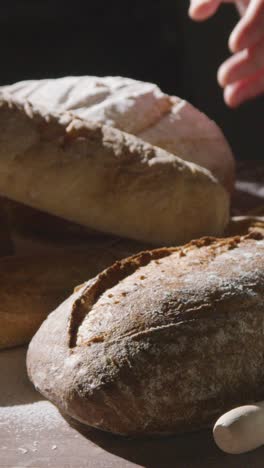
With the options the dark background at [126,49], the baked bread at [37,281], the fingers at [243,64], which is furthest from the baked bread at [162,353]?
the dark background at [126,49]

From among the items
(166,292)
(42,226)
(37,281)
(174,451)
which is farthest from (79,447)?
(42,226)

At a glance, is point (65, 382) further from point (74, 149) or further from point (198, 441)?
point (74, 149)

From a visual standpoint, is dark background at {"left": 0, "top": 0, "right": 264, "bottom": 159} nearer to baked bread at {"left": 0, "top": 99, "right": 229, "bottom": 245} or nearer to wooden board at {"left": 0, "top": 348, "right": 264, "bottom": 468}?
baked bread at {"left": 0, "top": 99, "right": 229, "bottom": 245}

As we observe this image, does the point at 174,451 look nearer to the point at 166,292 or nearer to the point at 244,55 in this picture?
the point at 166,292

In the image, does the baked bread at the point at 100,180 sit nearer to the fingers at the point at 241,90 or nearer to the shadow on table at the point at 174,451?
the fingers at the point at 241,90

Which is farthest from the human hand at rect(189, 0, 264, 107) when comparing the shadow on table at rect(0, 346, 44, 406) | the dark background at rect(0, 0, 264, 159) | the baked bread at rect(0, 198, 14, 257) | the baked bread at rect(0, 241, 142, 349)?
the dark background at rect(0, 0, 264, 159)

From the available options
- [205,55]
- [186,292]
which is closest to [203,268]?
[186,292]
